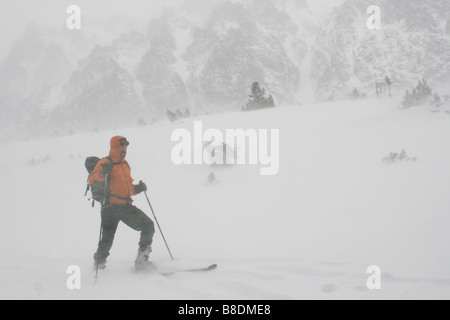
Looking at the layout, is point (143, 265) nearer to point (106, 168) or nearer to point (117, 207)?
point (117, 207)

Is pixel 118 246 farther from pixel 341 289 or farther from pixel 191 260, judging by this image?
pixel 341 289

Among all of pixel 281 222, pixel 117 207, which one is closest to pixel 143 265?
pixel 117 207

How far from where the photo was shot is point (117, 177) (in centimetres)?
448

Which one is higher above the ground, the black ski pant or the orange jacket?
the orange jacket

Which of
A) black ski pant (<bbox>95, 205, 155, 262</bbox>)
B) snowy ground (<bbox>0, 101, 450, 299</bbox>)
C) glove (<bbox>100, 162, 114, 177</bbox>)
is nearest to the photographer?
snowy ground (<bbox>0, 101, 450, 299</bbox>)

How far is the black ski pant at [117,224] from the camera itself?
445cm

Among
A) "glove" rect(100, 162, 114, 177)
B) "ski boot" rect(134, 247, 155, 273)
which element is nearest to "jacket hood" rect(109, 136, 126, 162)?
"glove" rect(100, 162, 114, 177)

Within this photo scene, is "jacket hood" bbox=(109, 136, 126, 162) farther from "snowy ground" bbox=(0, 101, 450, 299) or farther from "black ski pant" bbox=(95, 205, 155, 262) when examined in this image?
"snowy ground" bbox=(0, 101, 450, 299)

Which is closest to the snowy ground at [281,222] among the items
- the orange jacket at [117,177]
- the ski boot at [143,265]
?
the ski boot at [143,265]

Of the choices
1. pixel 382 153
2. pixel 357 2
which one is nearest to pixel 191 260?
pixel 382 153

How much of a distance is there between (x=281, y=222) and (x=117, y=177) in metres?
3.09

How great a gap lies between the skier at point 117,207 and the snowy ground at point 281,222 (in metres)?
0.30

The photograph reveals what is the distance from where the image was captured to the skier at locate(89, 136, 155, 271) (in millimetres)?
4410

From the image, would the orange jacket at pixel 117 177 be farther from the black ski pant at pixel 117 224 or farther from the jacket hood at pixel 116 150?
the black ski pant at pixel 117 224
